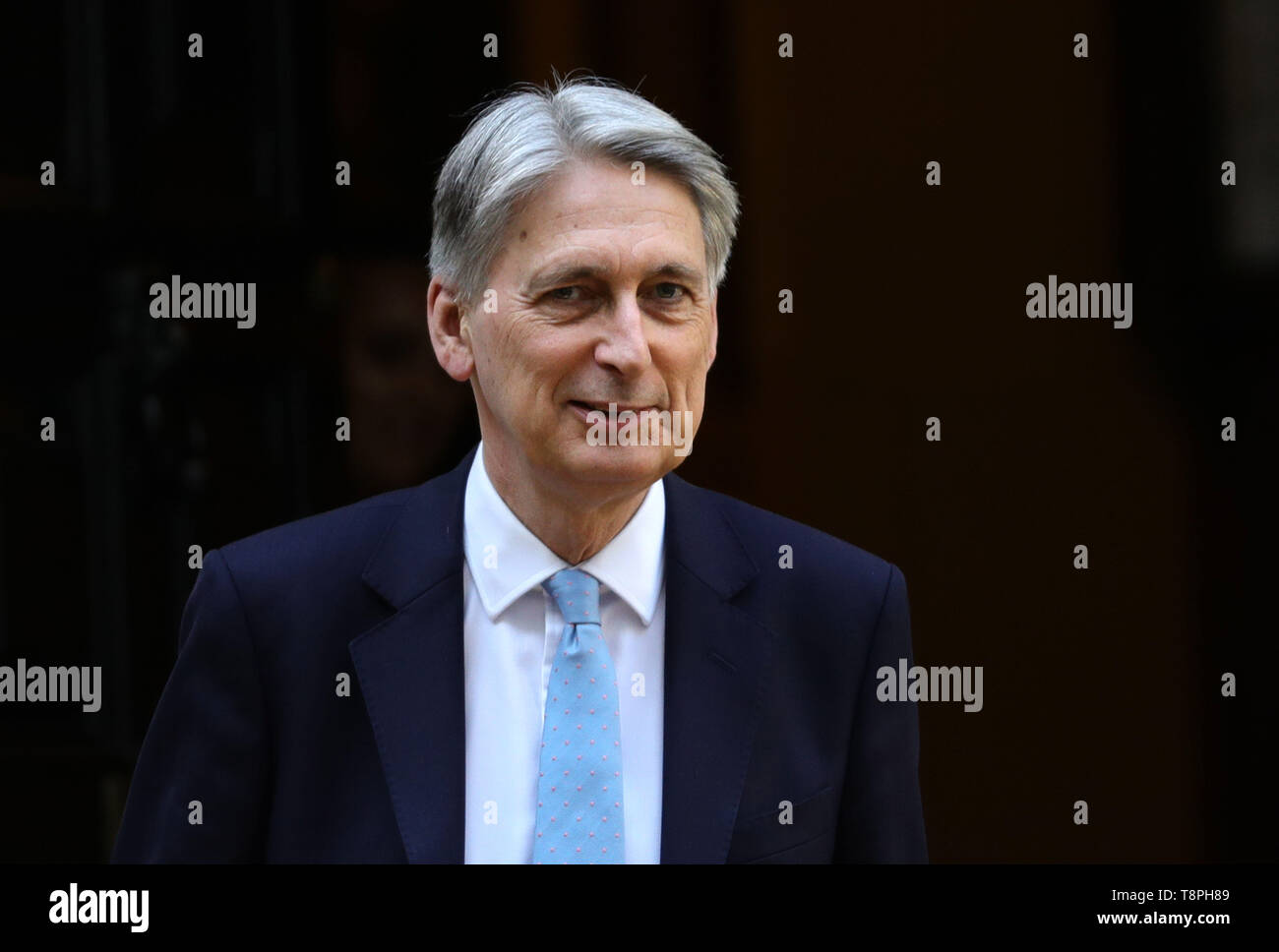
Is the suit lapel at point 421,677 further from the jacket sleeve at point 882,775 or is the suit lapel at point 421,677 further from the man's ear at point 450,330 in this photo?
the jacket sleeve at point 882,775

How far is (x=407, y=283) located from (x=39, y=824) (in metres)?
1.47

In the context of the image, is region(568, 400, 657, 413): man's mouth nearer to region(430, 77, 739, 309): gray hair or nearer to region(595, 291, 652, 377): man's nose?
region(595, 291, 652, 377): man's nose

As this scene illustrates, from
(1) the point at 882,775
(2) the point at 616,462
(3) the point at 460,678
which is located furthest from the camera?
(1) the point at 882,775

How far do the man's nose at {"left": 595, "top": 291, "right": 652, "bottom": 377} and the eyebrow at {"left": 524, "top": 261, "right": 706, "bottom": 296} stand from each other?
62 mm

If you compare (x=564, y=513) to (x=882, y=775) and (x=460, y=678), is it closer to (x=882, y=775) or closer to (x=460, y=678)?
(x=460, y=678)

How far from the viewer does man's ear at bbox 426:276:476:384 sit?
2879 millimetres

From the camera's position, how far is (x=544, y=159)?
2645mm

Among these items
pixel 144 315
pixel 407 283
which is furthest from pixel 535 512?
pixel 144 315

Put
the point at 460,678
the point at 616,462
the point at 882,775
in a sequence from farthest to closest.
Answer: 1. the point at 882,775
2. the point at 460,678
3. the point at 616,462

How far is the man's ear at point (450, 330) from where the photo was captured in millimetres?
2879

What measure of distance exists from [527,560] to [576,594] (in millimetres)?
111

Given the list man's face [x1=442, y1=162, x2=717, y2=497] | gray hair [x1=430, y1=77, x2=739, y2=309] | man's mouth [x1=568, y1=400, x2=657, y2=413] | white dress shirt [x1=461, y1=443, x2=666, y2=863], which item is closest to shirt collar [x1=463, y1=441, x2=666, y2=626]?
white dress shirt [x1=461, y1=443, x2=666, y2=863]

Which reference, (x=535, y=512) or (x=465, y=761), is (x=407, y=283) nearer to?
(x=535, y=512)

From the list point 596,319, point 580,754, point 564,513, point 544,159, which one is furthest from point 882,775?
A: point 544,159
